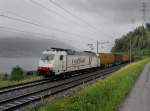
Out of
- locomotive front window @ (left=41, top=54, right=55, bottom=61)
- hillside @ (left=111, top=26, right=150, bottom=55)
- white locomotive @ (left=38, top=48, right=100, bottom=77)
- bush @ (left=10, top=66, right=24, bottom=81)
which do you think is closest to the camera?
white locomotive @ (left=38, top=48, right=100, bottom=77)

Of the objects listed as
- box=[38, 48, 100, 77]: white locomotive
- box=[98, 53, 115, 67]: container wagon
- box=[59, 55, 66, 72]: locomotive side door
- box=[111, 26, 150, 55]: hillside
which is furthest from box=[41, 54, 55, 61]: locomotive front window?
box=[111, 26, 150, 55]: hillside

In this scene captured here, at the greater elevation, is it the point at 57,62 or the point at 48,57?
the point at 48,57

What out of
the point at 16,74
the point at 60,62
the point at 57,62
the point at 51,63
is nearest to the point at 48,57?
the point at 51,63

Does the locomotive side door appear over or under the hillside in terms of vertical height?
under

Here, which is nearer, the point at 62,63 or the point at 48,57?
the point at 48,57

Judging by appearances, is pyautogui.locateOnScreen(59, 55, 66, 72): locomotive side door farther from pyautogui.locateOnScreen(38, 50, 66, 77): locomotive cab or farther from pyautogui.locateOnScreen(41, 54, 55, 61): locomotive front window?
pyautogui.locateOnScreen(41, 54, 55, 61): locomotive front window

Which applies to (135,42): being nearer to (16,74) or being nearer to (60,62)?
(16,74)

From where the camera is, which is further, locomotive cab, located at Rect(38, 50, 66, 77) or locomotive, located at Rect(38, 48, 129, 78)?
locomotive, located at Rect(38, 48, 129, 78)

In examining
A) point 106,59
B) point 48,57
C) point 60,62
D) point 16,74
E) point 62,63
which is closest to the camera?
point 48,57

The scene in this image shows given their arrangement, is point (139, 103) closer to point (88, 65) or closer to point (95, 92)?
point (95, 92)

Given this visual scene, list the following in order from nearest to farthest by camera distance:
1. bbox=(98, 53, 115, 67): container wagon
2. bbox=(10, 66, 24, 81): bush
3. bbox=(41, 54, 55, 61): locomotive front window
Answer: bbox=(41, 54, 55, 61): locomotive front window → bbox=(10, 66, 24, 81): bush → bbox=(98, 53, 115, 67): container wagon

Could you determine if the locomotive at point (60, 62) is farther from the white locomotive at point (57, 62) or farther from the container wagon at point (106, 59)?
the container wagon at point (106, 59)

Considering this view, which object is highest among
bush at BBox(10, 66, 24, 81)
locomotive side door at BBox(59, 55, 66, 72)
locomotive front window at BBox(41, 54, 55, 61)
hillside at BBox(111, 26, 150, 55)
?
hillside at BBox(111, 26, 150, 55)

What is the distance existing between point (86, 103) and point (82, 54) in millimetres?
29343
